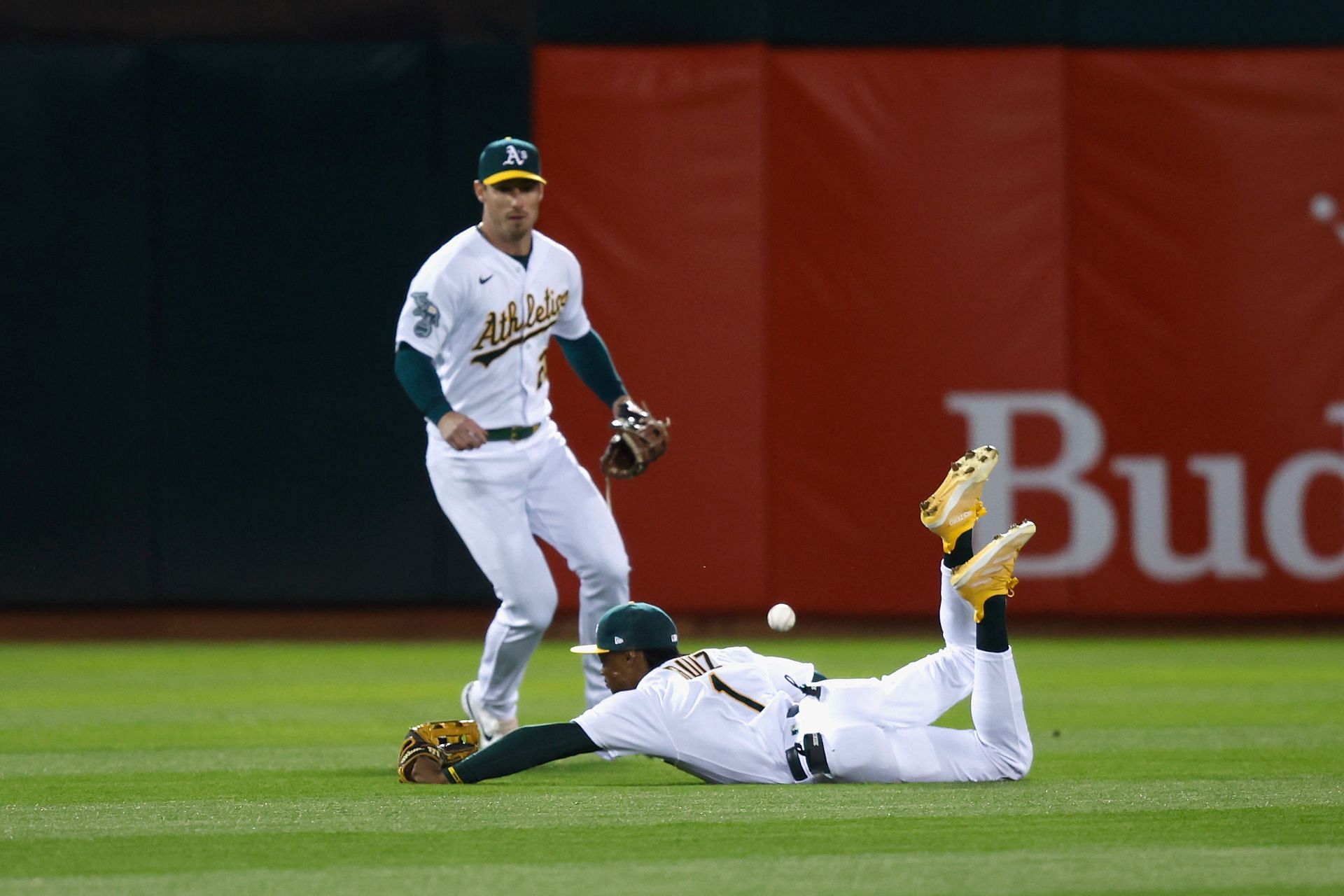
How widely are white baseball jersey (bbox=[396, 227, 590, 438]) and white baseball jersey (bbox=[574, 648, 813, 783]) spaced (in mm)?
1592

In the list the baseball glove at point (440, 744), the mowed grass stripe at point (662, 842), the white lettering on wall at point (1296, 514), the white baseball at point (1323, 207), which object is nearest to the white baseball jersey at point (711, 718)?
the mowed grass stripe at point (662, 842)

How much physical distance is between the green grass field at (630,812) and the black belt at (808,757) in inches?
2.4

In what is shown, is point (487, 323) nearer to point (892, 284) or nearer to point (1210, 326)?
point (892, 284)

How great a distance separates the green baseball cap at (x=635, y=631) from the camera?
5852 mm

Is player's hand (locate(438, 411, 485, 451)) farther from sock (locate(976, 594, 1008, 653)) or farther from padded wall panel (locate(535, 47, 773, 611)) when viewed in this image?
padded wall panel (locate(535, 47, 773, 611))

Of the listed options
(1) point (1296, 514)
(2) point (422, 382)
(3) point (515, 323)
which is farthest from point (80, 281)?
(1) point (1296, 514)

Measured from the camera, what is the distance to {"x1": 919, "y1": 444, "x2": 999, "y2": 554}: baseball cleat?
18.8 ft

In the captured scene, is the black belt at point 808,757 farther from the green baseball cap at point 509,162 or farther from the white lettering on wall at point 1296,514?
the white lettering on wall at point 1296,514

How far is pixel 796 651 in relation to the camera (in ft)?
36.9

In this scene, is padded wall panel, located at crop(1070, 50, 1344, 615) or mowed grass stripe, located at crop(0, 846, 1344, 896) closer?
mowed grass stripe, located at crop(0, 846, 1344, 896)

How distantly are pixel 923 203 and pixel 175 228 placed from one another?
16.4 feet

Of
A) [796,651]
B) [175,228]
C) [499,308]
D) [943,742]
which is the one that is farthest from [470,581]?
[943,742]

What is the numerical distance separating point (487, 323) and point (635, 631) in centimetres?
154

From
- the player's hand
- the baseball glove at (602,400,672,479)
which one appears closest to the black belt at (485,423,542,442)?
the baseball glove at (602,400,672,479)
